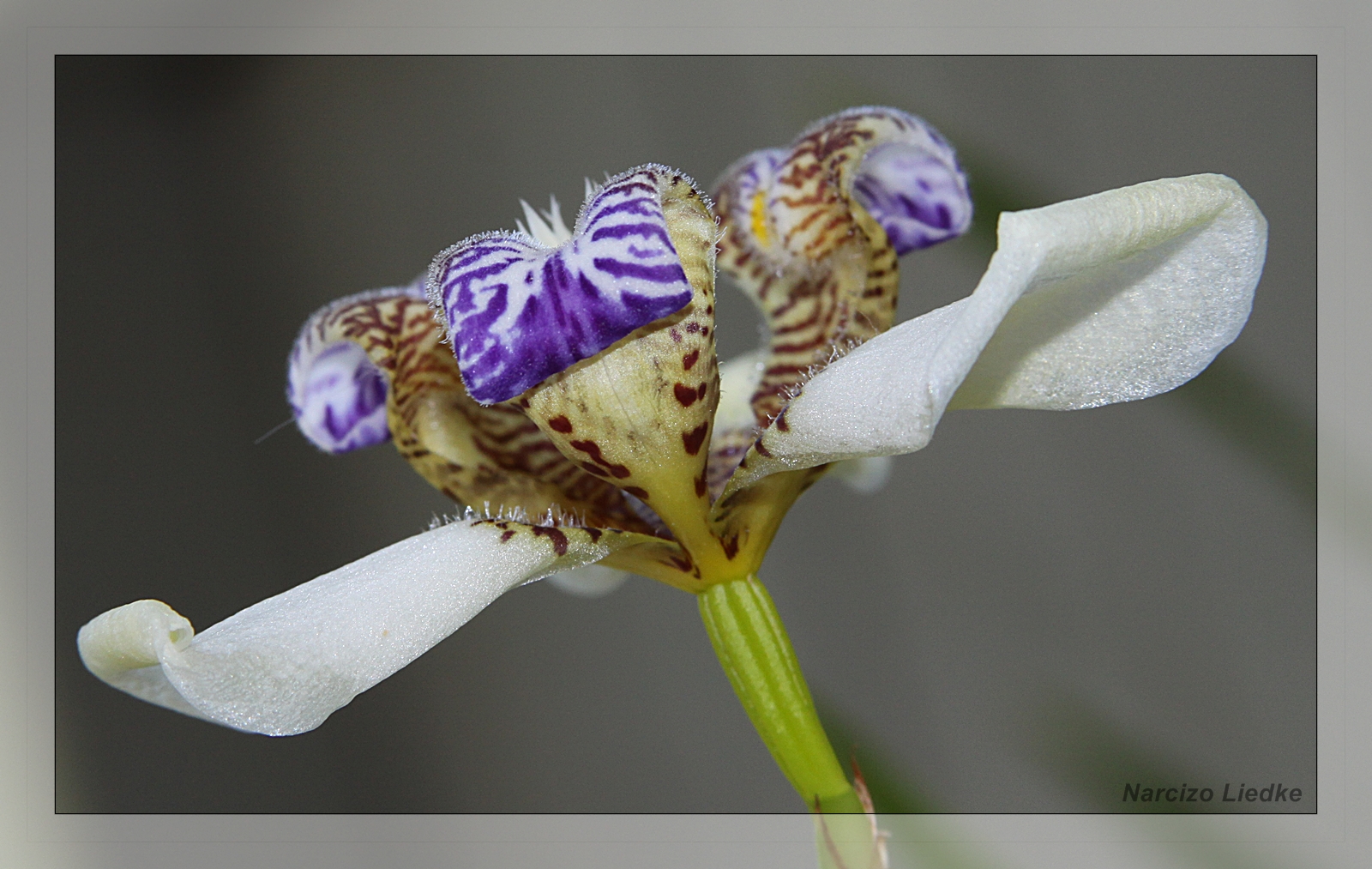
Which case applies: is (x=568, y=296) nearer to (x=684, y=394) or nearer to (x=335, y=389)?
(x=684, y=394)

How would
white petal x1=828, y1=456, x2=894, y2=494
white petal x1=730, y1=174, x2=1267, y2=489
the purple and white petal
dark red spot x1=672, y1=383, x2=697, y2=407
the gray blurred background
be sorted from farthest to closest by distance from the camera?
the gray blurred background, white petal x1=828, y1=456, x2=894, y2=494, the purple and white petal, dark red spot x1=672, y1=383, x2=697, y2=407, white petal x1=730, y1=174, x2=1267, y2=489

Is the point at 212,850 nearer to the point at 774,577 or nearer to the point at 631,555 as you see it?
the point at 631,555

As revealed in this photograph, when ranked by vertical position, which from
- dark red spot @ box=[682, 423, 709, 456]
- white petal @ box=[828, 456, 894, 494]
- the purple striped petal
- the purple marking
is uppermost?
the purple marking

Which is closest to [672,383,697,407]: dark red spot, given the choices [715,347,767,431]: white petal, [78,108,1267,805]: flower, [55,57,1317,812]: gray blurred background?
[78,108,1267,805]: flower

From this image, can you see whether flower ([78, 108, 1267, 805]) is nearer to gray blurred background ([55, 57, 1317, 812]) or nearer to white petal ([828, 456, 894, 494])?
white petal ([828, 456, 894, 494])

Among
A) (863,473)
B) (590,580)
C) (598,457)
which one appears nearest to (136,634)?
(598,457)

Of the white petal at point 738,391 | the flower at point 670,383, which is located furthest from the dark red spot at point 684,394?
the white petal at point 738,391

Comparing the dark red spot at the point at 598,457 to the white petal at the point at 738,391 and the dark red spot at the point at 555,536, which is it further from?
the white petal at the point at 738,391
